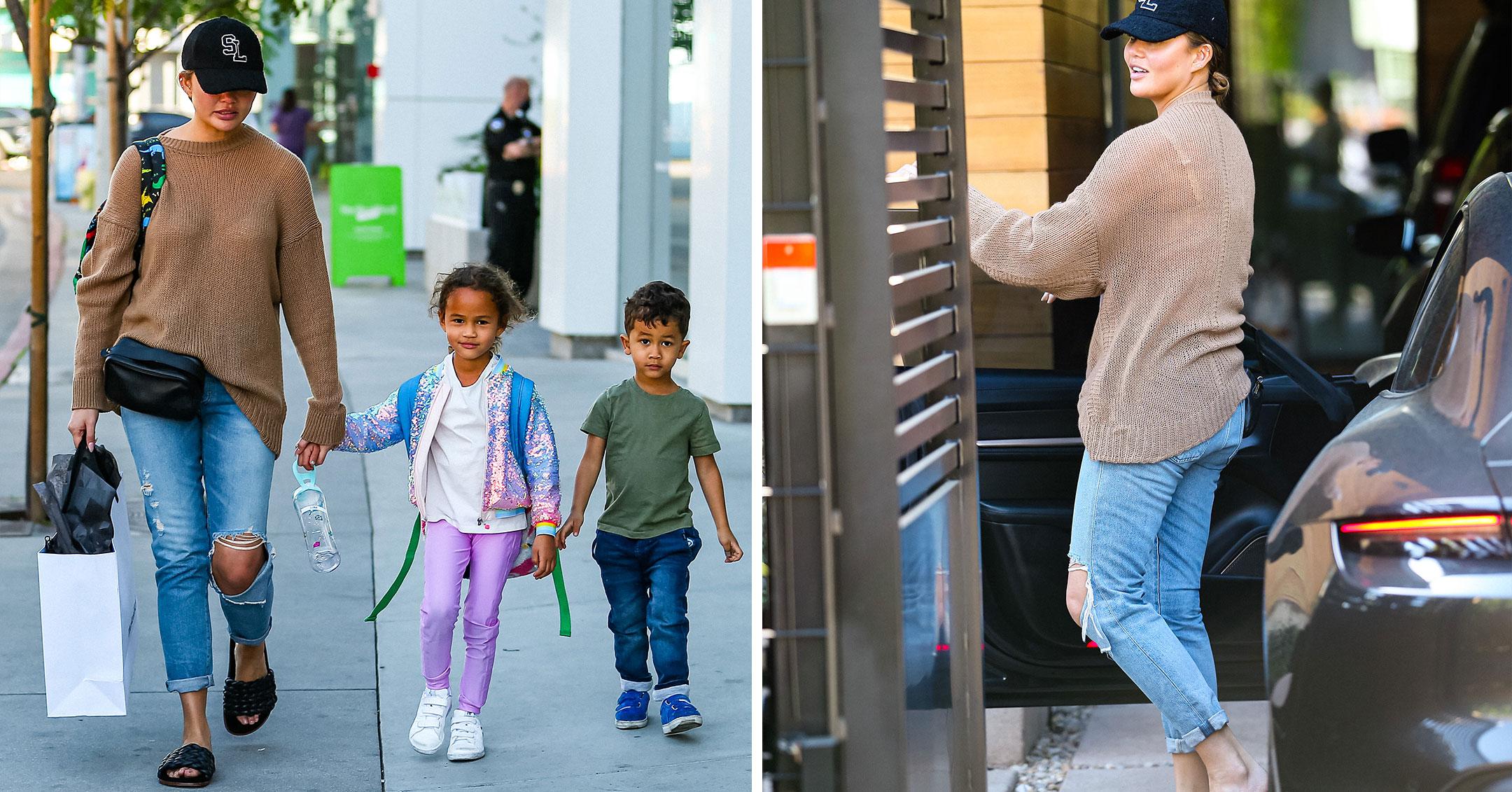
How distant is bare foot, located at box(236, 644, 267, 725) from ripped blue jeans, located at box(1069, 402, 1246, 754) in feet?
7.20

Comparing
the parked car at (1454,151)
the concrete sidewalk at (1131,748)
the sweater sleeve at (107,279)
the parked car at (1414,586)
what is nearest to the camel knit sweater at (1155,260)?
the parked car at (1414,586)

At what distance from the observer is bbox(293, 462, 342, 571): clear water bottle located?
15.1ft

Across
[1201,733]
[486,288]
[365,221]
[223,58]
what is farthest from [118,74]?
[1201,733]

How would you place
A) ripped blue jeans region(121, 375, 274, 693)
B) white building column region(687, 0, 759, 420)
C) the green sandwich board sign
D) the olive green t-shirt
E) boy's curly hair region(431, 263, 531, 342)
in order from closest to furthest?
ripped blue jeans region(121, 375, 274, 693), boy's curly hair region(431, 263, 531, 342), the olive green t-shirt, white building column region(687, 0, 759, 420), the green sandwich board sign

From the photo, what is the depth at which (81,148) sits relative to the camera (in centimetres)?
2995

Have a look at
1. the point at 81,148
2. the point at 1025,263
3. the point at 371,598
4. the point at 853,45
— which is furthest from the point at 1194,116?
the point at 81,148

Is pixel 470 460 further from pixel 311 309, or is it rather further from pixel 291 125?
pixel 291 125

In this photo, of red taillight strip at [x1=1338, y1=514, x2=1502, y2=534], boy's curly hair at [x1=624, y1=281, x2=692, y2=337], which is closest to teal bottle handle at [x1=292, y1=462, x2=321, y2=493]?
boy's curly hair at [x1=624, y1=281, x2=692, y2=337]

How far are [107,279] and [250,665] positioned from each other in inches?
43.4

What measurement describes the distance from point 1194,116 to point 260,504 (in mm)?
2431

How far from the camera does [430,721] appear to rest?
464 centimetres

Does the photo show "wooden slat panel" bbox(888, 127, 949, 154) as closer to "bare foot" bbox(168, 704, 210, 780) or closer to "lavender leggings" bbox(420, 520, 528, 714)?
"lavender leggings" bbox(420, 520, 528, 714)

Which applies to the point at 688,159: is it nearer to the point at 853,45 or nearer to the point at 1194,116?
the point at 1194,116

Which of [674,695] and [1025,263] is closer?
[1025,263]
